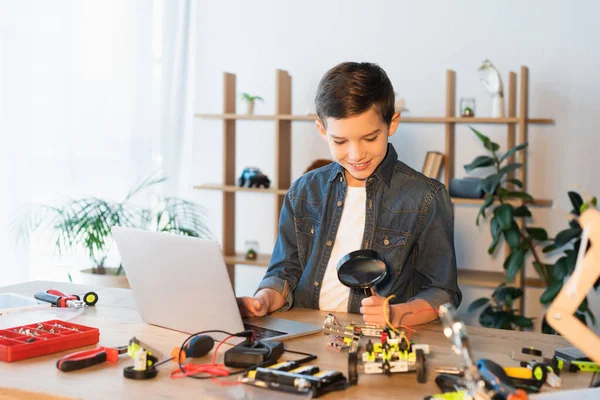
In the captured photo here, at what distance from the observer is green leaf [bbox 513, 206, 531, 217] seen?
3.71 meters

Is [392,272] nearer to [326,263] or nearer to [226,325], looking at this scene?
[326,263]

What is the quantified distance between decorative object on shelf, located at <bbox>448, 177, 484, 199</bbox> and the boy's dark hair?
1.98m

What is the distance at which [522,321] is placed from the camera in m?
3.72

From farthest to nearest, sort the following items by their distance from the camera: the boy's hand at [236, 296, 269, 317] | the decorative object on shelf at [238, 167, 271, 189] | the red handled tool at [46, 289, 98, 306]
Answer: the decorative object on shelf at [238, 167, 271, 189] → the red handled tool at [46, 289, 98, 306] → the boy's hand at [236, 296, 269, 317]

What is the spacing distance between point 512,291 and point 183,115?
234 cm

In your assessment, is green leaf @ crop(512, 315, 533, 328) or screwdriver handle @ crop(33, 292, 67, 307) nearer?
screwdriver handle @ crop(33, 292, 67, 307)

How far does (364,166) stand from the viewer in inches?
77.8

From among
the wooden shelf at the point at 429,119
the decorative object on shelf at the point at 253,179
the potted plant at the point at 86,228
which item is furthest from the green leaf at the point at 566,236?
the potted plant at the point at 86,228

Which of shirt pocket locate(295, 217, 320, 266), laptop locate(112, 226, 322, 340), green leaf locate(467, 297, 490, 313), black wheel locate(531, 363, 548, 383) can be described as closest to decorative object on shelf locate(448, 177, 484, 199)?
green leaf locate(467, 297, 490, 313)

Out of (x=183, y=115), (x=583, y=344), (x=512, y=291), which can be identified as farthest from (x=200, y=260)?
(x=183, y=115)

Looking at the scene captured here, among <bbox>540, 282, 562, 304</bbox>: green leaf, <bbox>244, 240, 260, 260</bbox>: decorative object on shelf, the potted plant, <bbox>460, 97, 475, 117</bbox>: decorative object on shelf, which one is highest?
<bbox>460, 97, 475, 117</bbox>: decorative object on shelf

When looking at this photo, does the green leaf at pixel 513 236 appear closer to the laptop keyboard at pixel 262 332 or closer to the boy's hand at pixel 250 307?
the boy's hand at pixel 250 307

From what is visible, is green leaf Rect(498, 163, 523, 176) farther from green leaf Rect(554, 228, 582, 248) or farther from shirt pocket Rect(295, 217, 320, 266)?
shirt pocket Rect(295, 217, 320, 266)

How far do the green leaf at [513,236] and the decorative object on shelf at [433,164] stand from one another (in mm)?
509
